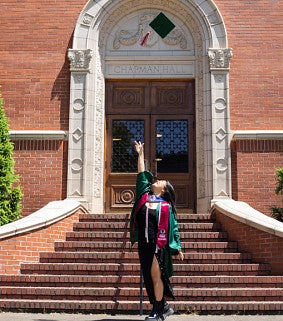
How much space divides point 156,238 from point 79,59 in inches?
265

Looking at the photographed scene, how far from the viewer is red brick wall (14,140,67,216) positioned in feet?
34.0

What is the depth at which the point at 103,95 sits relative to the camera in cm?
1130

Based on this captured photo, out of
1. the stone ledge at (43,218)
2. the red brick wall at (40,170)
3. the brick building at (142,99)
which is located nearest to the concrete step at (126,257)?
the stone ledge at (43,218)

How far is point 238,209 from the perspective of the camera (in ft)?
28.0

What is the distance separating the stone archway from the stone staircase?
2.76 meters

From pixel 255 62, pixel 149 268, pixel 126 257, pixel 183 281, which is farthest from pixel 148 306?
pixel 255 62

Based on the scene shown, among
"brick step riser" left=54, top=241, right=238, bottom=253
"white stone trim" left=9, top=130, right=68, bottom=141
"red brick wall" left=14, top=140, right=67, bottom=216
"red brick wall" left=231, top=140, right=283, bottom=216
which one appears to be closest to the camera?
"brick step riser" left=54, top=241, right=238, bottom=253

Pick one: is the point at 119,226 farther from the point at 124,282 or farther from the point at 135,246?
the point at 124,282

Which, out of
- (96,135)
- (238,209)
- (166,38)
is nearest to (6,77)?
(96,135)

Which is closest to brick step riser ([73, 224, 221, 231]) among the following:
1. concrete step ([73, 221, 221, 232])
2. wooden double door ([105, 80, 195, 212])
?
concrete step ([73, 221, 221, 232])

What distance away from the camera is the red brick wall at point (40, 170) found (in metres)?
10.4

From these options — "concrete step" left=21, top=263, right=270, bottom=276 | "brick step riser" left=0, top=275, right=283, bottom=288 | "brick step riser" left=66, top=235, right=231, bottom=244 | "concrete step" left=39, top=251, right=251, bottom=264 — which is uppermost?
"brick step riser" left=66, top=235, right=231, bottom=244

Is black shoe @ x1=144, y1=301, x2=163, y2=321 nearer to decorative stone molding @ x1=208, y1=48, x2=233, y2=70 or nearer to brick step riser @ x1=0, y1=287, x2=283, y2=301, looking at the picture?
brick step riser @ x1=0, y1=287, x2=283, y2=301

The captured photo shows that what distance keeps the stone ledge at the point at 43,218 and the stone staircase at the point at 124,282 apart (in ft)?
1.66
